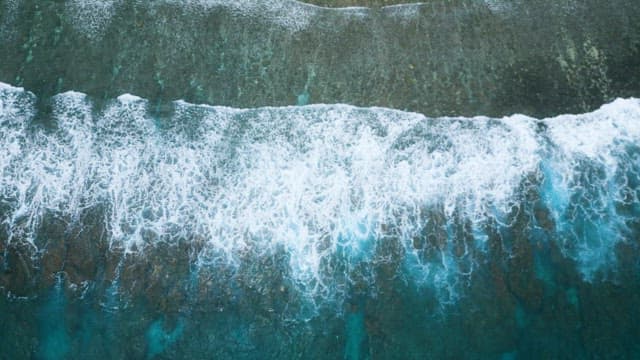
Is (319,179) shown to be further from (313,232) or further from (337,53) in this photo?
(337,53)

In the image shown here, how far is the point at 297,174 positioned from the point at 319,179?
0.74 m

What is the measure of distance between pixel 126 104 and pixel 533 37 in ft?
46.7

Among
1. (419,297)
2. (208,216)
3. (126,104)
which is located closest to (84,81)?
(126,104)

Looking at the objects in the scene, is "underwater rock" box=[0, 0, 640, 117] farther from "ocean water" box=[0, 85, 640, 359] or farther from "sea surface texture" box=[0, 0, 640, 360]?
"ocean water" box=[0, 85, 640, 359]

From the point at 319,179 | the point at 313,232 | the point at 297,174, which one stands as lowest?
the point at 313,232

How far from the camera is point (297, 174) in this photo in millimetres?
18312

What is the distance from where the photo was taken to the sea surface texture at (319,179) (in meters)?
16.5

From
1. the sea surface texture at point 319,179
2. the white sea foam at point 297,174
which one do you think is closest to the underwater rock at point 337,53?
the sea surface texture at point 319,179

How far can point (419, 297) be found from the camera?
16.6 metres

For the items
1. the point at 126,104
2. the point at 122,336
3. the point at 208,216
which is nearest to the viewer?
the point at 122,336

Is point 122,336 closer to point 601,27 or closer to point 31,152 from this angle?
point 31,152

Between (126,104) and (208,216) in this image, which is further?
(126,104)

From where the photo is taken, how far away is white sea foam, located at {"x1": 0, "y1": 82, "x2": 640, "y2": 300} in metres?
17.3

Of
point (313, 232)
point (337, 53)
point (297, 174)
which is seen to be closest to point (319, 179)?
point (297, 174)
